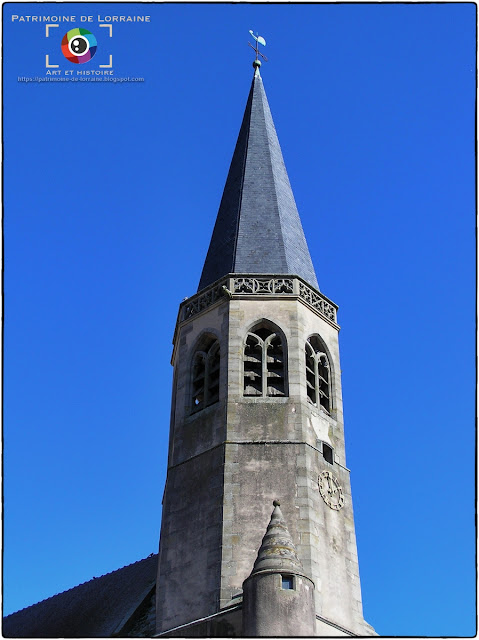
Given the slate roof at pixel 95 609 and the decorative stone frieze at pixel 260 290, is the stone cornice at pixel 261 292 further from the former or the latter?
the slate roof at pixel 95 609

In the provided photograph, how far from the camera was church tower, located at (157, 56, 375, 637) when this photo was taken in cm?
1855

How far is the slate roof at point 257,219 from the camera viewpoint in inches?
969

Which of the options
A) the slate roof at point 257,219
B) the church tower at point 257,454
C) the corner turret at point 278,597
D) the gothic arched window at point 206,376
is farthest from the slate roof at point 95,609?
the slate roof at point 257,219

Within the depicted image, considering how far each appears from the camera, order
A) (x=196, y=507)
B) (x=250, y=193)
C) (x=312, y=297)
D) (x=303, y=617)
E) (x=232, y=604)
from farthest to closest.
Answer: (x=250, y=193)
(x=312, y=297)
(x=196, y=507)
(x=232, y=604)
(x=303, y=617)

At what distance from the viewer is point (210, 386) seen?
2273 centimetres

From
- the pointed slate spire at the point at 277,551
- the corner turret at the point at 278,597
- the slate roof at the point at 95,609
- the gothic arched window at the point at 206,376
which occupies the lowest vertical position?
the corner turret at the point at 278,597

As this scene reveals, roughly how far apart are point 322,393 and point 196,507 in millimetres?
4126

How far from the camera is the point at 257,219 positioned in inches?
1021

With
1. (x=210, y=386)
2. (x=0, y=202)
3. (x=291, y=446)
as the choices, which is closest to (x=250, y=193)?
(x=210, y=386)

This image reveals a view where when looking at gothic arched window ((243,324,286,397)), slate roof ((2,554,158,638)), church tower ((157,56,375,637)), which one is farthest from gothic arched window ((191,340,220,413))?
slate roof ((2,554,158,638))

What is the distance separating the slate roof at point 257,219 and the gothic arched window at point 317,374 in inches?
73.7

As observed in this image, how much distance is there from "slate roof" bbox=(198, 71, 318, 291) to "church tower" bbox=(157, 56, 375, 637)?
5cm

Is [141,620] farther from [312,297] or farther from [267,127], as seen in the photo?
[267,127]

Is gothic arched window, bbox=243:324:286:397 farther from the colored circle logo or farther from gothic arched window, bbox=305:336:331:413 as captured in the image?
the colored circle logo
